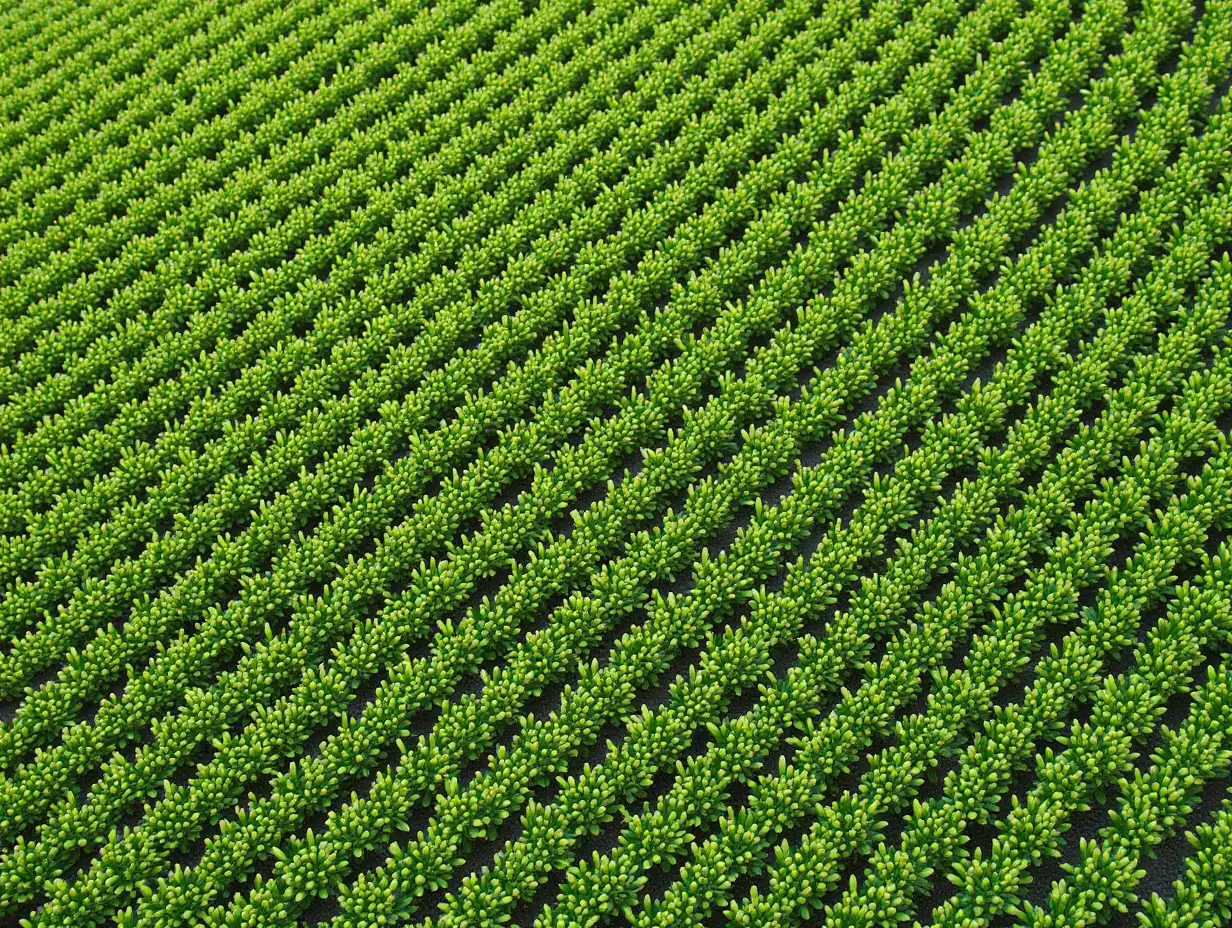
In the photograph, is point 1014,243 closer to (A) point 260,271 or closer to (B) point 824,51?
(B) point 824,51

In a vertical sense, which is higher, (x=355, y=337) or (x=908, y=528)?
Answer: (x=908, y=528)

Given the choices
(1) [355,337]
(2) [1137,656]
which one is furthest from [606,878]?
(1) [355,337]

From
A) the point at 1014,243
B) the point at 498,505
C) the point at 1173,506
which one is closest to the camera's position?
the point at 1173,506

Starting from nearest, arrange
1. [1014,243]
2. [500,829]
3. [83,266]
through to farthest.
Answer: [500,829], [1014,243], [83,266]

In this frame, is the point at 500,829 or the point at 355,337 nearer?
the point at 500,829

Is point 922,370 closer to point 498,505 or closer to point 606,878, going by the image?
point 498,505

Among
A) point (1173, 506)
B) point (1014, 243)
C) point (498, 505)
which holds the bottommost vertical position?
point (498, 505)
